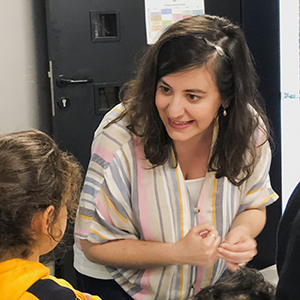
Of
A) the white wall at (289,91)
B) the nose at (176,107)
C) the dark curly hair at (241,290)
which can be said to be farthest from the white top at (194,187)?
the white wall at (289,91)

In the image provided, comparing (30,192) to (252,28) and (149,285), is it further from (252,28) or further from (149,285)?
(252,28)

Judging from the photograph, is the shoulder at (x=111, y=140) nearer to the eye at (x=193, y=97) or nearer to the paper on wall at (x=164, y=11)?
the eye at (x=193, y=97)

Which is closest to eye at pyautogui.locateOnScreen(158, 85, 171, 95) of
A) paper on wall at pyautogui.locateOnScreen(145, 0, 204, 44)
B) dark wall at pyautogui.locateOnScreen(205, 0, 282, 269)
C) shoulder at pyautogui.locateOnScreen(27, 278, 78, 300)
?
shoulder at pyautogui.locateOnScreen(27, 278, 78, 300)

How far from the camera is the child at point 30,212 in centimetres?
98

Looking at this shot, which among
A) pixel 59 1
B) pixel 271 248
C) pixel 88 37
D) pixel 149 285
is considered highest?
pixel 59 1

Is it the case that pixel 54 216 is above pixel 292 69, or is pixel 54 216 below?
below

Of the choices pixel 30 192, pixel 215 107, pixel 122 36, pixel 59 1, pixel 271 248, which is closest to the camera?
pixel 30 192

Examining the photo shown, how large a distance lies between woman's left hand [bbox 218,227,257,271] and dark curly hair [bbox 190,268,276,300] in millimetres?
240

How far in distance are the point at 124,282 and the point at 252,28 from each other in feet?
6.61

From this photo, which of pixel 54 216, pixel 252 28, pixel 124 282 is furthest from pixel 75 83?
pixel 54 216

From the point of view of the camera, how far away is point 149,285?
57.1 inches

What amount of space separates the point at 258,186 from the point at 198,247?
37cm

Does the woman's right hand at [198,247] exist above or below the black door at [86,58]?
below

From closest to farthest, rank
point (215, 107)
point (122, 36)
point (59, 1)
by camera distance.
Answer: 1. point (215, 107)
2. point (59, 1)
3. point (122, 36)
